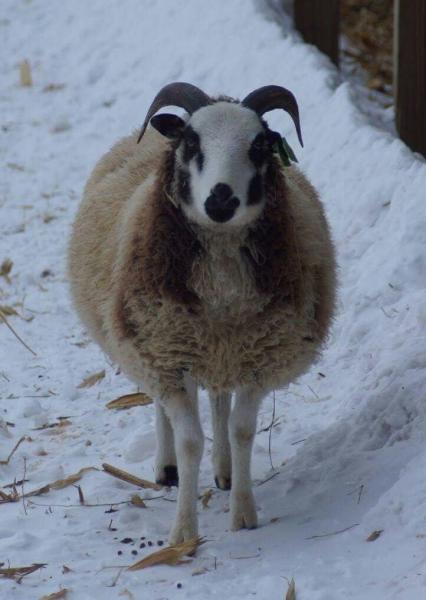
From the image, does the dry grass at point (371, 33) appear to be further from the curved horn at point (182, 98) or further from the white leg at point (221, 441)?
the curved horn at point (182, 98)

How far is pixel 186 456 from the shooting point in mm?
4898

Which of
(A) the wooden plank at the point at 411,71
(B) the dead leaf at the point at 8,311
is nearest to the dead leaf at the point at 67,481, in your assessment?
(B) the dead leaf at the point at 8,311

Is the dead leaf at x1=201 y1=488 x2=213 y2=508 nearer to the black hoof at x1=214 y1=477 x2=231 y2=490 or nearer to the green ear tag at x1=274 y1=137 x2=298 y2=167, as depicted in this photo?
the black hoof at x1=214 y1=477 x2=231 y2=490

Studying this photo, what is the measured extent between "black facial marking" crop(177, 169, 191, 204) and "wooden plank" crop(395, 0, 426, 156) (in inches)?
140

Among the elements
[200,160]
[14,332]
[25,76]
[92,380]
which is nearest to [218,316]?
[200,160]

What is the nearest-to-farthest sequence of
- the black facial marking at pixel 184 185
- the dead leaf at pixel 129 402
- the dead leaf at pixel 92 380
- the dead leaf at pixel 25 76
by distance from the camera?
the black facial marking at pixel 184 185, the dead leaf at pixel 129 402, the dead leaf at pixel 92 380, the dead leaf at pixel 25 76

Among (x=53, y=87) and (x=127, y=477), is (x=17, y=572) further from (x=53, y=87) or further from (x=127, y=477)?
(x=53, y=87)

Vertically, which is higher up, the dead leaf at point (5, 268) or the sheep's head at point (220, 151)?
the dead leaf at point (5, 268)

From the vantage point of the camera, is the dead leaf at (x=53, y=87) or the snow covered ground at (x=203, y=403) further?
the dead leaf at (x=53, y=87)

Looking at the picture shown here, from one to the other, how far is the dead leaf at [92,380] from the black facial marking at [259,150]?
2.31 meters

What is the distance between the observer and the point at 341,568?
4.25 metres

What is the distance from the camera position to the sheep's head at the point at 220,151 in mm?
4547

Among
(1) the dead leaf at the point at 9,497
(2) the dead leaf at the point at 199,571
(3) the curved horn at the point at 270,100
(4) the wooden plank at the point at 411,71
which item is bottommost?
(2) the dead leaf at the point at 199,571

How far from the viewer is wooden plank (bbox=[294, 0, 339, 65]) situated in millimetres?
9359
